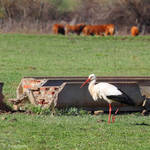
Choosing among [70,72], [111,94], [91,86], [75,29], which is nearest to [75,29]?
[75,29]

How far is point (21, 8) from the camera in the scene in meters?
37.5

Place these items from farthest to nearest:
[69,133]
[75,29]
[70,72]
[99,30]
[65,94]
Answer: [75,29] → [99,30] → [70,72] → [65,94] → [69,133]

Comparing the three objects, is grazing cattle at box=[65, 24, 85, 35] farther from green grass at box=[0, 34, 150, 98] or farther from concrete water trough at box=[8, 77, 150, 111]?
concrete water trough at box=[8, 77, 150, 111]

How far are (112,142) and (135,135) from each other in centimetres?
72

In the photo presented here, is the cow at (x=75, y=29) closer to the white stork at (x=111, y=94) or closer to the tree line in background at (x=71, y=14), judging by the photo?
the tree line in background at (x=71, y=14)

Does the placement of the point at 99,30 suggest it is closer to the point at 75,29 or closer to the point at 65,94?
the point at 75,29

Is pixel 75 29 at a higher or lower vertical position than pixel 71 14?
lower

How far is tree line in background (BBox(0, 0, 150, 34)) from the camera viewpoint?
35.5 metres

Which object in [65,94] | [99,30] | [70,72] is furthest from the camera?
[99,30]

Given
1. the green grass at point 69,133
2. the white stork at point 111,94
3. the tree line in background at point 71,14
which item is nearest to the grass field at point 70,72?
the green grass at point 69,133

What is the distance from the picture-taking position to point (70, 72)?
1959 cm

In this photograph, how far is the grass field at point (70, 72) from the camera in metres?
7.99

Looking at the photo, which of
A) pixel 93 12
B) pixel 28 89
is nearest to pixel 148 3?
pixel 93 12

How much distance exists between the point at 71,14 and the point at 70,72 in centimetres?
2878
